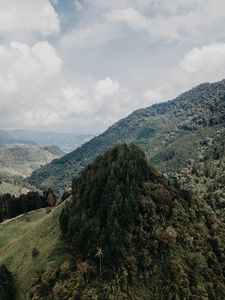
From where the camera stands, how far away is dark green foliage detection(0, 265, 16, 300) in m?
133

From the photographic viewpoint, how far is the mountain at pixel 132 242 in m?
129

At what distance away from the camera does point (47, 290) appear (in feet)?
425

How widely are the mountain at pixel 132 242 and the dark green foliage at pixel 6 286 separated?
33.8ft

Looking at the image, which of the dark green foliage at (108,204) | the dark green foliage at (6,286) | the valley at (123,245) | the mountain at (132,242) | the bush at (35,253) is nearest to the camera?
→ the mountain at (132,242)

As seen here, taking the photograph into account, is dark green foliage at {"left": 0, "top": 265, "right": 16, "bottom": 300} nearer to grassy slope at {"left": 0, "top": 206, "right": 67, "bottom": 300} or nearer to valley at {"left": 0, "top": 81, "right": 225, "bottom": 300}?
valley at {"left": 0, "top": 81, "right": 225, "bottom": 300}

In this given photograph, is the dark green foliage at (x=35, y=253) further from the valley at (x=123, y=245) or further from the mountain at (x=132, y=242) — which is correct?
the mountain at (x=132, y=242)

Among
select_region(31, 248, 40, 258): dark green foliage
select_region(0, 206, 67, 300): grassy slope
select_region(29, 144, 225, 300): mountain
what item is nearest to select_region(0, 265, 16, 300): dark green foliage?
select_region(0, 206, 67, 300): grassy slope

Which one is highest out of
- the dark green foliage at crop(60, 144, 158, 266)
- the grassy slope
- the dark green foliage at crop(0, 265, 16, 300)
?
the dark green foliage at crop(60, 144, 158, 266)

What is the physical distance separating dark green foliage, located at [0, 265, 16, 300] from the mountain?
10.3 meters

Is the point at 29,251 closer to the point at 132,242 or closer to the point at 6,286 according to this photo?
the point at 6,286

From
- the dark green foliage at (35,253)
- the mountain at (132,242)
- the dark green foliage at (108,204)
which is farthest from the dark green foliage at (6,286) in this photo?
the dark green foliage at (108,204)

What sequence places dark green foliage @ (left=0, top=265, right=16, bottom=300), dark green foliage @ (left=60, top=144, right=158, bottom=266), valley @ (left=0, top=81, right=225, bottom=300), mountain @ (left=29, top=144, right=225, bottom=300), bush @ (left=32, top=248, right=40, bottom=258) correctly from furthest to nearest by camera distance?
bush @ (left=32, top=248, right=40, bottom=258), dark green foliage @ (left=60, top=144, right=158, bottom=266), dark green foliage @ (left=0, top=265, right=16, bottom=300), valley @ (left=0, top=81, right=225, bottom=300), mountain @ (left=29, top=144, right=225, bottom=300)

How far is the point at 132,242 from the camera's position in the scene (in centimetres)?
13962

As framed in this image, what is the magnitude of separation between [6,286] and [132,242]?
4683 centimetres
